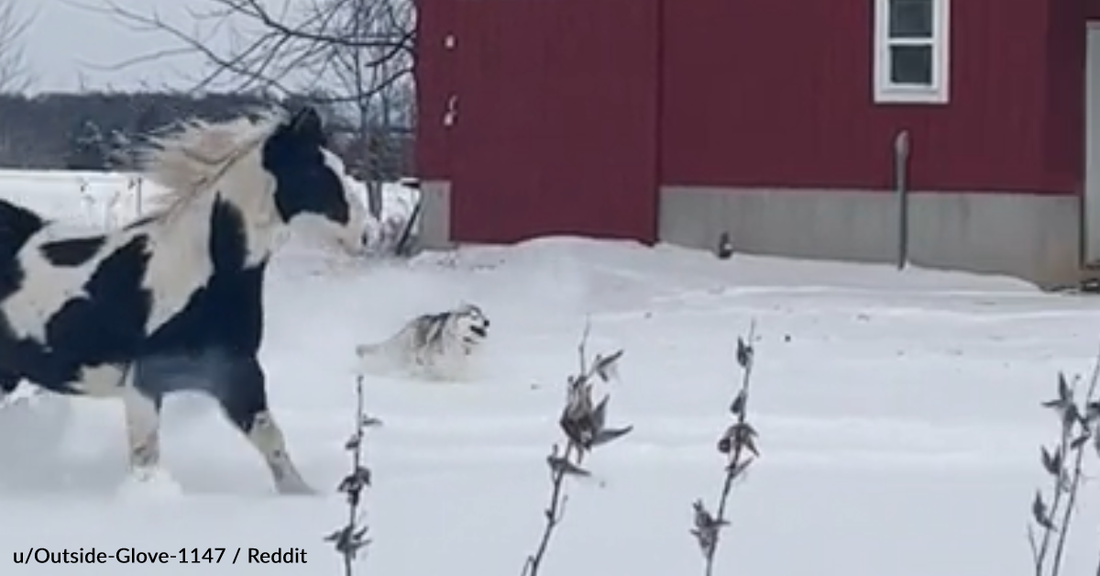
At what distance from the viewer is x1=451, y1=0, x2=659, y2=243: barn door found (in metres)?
19.9

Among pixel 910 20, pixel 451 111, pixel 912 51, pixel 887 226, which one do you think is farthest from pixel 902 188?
pixel 451 111

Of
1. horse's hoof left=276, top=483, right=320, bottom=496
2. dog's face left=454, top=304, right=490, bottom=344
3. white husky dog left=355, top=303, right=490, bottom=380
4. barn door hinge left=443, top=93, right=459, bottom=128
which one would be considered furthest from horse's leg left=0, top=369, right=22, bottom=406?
barn door hinge left=443, top=93, right=459, bottom=128

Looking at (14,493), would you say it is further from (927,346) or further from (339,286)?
(339,286)

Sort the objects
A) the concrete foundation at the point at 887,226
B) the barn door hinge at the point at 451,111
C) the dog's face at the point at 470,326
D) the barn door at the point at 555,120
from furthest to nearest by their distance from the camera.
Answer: the barn door hinge at the point at 451,111
the barn door at the point at 555,120
the concrete foundation at the point at 887,226
the dog's face at the point at 470,326

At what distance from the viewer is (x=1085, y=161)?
61.5ft

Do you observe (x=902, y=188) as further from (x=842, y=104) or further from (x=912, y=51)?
(x=912, y=51)

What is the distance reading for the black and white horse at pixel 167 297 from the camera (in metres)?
7.14

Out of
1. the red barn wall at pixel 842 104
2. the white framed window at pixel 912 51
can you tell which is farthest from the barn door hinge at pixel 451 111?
the white framed window at pixel 912 51

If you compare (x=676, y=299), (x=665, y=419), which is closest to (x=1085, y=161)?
(x=676, y=299)

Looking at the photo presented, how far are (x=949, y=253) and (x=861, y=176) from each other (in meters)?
0.98

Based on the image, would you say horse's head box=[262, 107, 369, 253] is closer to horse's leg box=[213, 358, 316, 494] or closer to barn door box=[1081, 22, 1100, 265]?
horse's leg box=[213, 358, 316, 494]

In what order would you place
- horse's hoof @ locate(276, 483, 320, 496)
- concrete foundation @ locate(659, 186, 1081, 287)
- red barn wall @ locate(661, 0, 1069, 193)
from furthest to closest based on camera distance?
concrete foundation @ locate(659, 186, 1081, 287), red barn wall @ locate(661, 0, 1069, 193), horse's hoof @ locate(276, 483, 320, 496)

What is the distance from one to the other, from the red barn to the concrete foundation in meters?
0.02

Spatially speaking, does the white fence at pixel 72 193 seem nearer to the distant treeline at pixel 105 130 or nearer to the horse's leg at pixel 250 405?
the distant treeline at pixel 105 130
